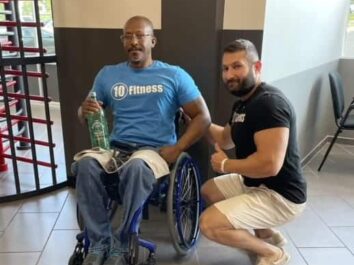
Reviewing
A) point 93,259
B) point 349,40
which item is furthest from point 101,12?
point 349,40

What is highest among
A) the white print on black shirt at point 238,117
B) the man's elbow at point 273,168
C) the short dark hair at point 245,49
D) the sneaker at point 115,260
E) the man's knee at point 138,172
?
the short dark hair at point 245,49

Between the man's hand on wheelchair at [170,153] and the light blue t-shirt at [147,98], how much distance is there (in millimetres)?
89

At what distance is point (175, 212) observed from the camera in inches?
75.7

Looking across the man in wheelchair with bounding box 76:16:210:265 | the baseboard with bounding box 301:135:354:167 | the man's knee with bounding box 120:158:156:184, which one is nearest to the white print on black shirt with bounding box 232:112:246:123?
the man in wheelchair with bounding box 76:16:210:265

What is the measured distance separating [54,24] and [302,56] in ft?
5.87

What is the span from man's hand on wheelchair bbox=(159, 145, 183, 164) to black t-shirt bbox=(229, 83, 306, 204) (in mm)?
311

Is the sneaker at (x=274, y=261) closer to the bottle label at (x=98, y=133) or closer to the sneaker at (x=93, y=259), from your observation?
the sneaker at (x=93, y=259)

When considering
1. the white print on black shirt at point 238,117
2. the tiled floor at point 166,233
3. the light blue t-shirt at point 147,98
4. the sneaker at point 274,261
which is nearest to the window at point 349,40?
the tiled floor at point 166,233

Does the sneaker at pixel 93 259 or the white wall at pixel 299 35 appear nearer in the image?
the sneaker at pixel 93 259

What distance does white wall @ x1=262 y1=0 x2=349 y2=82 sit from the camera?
233 cm

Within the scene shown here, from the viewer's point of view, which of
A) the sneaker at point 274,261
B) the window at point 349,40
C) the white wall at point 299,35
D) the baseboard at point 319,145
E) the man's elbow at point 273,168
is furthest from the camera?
the window at point 349,40

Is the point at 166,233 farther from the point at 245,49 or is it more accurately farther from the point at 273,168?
the point at 245,49

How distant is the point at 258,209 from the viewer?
1778 millimetres

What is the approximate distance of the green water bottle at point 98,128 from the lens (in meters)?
1.92
